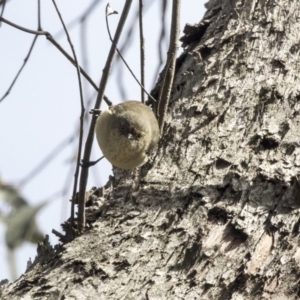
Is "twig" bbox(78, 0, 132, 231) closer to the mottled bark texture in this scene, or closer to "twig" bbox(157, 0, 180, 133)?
the mottled bark texture

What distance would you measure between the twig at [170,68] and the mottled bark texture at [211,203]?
0.20 feet

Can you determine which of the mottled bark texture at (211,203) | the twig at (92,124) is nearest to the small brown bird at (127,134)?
the mottled bark texture at (211,203)

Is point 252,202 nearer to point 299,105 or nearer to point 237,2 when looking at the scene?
point 299,105

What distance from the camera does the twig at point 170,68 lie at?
7.64ft

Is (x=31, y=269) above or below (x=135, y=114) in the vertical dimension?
below

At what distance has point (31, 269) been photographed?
2.04m

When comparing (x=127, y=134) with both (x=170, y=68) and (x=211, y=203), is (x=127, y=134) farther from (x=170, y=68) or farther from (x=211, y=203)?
(x=211, y=203)

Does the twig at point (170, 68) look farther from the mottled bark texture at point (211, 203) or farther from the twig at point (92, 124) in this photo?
the twig at point (92, 124)

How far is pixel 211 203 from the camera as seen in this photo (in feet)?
6.96

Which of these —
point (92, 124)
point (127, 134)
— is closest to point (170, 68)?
point (127, 134)

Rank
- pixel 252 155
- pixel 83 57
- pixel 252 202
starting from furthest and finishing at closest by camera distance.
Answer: pixel 83 57, pixel 252 155, pixel 252 202

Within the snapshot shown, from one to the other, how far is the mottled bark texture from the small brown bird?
0.06 m

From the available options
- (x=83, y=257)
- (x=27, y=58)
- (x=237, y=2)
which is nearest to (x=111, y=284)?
(x=83, y=257)

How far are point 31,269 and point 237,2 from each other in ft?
5.63
